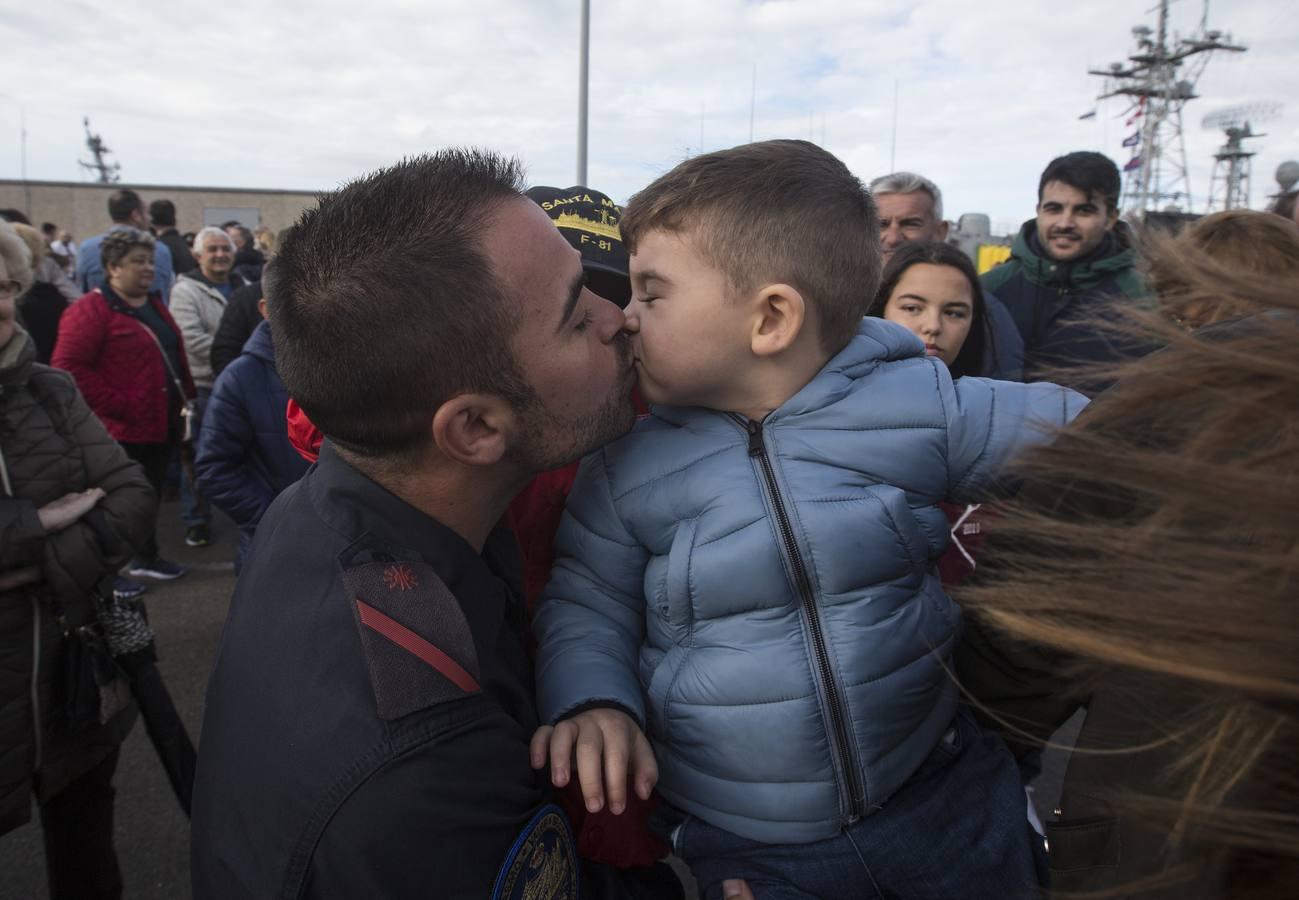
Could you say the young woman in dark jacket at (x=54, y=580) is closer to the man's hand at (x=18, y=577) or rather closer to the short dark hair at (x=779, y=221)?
the man's hand at (x=18, y=577)

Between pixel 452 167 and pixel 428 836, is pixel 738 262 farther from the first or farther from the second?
pixel 428 836

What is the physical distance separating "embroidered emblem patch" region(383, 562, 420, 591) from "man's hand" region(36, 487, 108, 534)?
5.17ft

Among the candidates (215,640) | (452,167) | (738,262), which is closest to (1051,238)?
(738,262)

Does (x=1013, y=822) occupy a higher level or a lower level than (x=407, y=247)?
lower

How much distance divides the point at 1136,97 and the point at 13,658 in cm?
4393

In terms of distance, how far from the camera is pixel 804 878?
1329 millimetres

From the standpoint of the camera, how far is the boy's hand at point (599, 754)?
1.16 meters

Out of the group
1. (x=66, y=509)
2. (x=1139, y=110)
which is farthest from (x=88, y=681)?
(x=1139, y=110)

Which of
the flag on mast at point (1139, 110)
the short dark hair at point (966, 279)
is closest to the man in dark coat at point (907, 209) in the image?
the short dark hair at point (966, 279)

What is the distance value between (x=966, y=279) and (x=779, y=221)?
160 centimetres

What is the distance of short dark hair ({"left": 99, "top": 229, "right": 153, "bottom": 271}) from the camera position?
525cm

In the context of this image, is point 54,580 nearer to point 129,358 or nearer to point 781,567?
point 781,567

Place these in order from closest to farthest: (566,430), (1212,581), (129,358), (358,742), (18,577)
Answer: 1. (1212,581)
2. (358,742)
3. (566,430)
4. (18,577)
5. (129,358)

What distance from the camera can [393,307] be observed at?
1.21 metres
